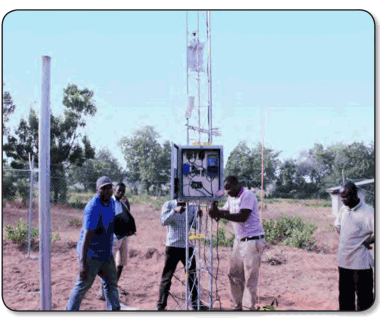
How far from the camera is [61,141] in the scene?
14.0 metres

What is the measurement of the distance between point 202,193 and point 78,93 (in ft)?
38.0

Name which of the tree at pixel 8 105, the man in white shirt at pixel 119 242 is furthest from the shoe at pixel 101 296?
the tree at pixel 8 105

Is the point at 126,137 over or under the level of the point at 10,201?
over

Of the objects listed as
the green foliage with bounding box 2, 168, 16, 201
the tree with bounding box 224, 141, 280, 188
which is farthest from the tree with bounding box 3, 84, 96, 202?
the tree with bounding box 224, 141, 280, 188

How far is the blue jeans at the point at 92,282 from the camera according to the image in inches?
157

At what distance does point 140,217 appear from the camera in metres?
13.6

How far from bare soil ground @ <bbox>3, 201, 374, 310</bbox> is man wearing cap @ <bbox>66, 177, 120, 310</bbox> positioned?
3.70 feet

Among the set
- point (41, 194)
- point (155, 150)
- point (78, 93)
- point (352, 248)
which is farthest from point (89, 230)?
point (155, 150)

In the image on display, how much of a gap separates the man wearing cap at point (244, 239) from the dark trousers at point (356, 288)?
933mm

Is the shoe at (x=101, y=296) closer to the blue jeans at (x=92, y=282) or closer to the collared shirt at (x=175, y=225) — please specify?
the blue jeans at (x=92, y=282)

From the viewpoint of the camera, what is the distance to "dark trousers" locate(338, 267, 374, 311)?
165 inches

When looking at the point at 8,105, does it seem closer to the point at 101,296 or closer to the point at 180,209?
the point at 101,296

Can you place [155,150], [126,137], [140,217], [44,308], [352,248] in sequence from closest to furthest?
[44,308]
[352,248]
[140,217]
[155,150]
[126,137]

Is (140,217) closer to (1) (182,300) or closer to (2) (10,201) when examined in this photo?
(2) (10,201)
